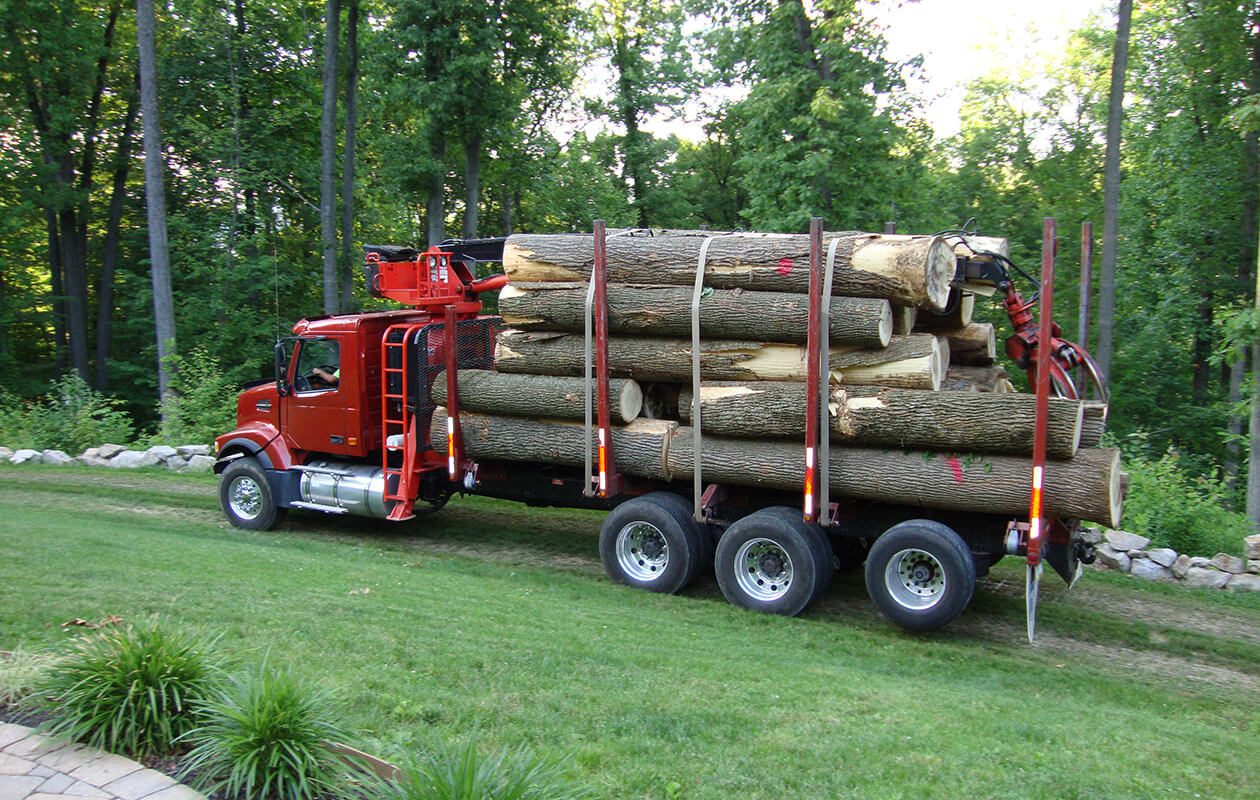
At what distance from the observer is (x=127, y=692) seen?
4211 millimetres

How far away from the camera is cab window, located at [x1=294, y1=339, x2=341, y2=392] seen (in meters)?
11.0

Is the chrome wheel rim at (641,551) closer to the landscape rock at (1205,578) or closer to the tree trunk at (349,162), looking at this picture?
the landscape rock at (1205,578)

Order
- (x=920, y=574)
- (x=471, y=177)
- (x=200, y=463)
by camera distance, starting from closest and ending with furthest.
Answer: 1. (x=920, y=574)
2. (x=200, y=463)
3. (x=471, y=177)

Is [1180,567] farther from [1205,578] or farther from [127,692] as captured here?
[127,692]

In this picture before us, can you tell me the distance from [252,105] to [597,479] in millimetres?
20725

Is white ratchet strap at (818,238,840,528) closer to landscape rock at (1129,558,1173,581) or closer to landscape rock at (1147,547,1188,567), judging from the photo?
landscape rock at (1129,558,1173,581)

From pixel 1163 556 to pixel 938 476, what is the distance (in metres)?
4.11

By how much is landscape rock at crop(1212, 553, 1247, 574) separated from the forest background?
178 inches

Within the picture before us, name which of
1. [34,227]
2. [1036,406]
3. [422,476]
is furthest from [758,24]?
[34,227]

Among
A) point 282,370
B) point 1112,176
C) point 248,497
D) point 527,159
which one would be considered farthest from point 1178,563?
point 527,159

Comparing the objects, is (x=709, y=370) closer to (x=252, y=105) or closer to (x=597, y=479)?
(x=597, y=479)

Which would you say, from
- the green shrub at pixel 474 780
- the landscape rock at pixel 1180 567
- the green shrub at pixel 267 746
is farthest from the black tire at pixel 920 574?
the green shrub at pixel 267 746

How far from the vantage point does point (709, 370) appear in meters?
8.55

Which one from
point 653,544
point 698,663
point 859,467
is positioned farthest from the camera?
point 653,544
